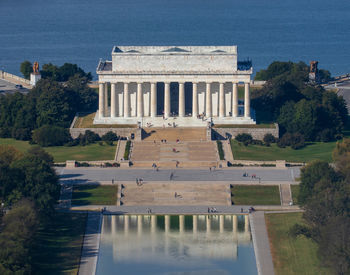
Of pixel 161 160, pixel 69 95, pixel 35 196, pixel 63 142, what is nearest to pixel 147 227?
pixel 35 196

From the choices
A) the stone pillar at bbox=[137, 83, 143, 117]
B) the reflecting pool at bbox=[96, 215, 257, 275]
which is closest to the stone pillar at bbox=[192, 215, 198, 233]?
the reflecting pool at bbox=[96, 215, 257, 275]

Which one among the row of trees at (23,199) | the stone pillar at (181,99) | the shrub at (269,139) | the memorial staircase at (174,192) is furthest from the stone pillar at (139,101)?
the memorial staircase at (174,192)

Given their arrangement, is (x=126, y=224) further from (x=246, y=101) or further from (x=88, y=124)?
(x=246, y=101)

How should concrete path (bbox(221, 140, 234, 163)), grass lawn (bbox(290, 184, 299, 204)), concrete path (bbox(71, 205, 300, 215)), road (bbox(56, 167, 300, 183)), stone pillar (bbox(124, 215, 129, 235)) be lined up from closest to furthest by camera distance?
1. stone pillar (bbox(124, 215, 129, 235))
2. concrete path (bbox(71, 205, 300, 215))
3. grass lawn (bbox(290, 184, 299, 204))
4. road (bbox(56, 167, 300, 183))
5. concrete path (bbox(221, 140, 234, 163))

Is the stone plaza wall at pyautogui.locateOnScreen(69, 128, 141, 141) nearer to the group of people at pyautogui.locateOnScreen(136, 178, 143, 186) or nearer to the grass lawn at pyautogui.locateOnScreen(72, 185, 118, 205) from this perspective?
the group of people at pyautogui.locateOnScreen(136, 178, 143, 186)

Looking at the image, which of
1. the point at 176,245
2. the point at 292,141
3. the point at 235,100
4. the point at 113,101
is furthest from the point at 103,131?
the point at 176,245

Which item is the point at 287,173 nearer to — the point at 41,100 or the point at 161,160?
the point at 161,160

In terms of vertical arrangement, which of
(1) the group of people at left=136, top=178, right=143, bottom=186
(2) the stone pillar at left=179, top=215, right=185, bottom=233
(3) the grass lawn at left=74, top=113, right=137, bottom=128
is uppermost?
(3) the grass lawn at left=74, top=113, right=137, bottom=128

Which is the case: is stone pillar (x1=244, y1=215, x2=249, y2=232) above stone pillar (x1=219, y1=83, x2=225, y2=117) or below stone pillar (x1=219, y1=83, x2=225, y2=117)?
below
